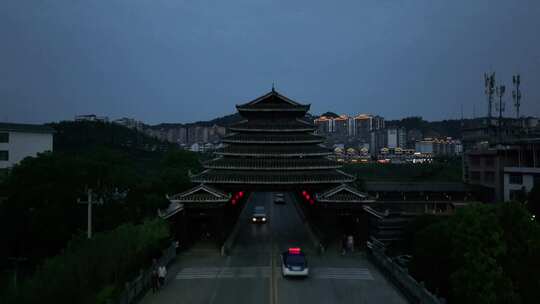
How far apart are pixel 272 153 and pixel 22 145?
43.2m

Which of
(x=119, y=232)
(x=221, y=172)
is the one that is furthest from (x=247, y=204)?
(x=119, y=232)

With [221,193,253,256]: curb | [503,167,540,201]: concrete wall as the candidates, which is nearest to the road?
[221,193,253,256]: curb

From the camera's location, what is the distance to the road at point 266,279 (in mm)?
20781

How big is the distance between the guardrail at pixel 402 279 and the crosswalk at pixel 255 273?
116 centimetres

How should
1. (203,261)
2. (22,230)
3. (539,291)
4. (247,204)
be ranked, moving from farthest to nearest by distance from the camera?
(247,204)
(22,230)
(203,261)
(539,291)

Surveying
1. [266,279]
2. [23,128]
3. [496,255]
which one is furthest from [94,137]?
[496,255]

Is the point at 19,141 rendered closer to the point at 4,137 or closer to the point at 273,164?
the point at 4,137

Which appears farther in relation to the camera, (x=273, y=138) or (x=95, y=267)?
(x=273, y=138)

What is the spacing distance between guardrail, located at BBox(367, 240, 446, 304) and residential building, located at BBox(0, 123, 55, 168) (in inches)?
1952

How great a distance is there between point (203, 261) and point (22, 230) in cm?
1808

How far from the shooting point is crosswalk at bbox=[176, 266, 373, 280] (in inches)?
956

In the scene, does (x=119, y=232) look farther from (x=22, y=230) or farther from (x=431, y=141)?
(x=431, y=141)

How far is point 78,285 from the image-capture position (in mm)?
17906

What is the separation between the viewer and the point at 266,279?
78.1 feet
